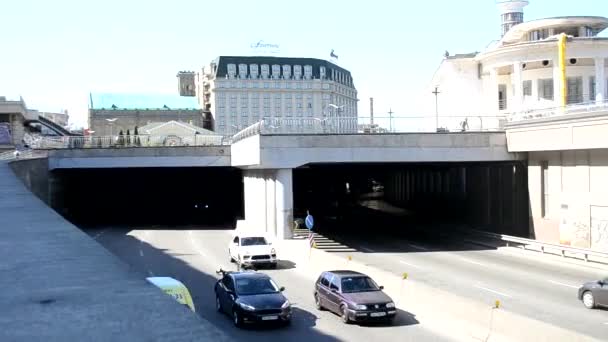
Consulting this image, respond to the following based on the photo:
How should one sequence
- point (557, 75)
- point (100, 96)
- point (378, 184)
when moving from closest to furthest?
point (557, 75) → point (378, 184) → point (100, 96)

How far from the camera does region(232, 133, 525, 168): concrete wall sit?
3669 centimetres

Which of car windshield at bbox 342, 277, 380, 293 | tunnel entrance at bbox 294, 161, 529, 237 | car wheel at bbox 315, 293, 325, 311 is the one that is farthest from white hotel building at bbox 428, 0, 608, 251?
car wheel at bbox 315, 293, 325, 311

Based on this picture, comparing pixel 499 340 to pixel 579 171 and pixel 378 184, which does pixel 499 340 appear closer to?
pixel 579 171

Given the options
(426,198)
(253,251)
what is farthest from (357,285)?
(426,198)

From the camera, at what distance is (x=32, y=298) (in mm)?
9586

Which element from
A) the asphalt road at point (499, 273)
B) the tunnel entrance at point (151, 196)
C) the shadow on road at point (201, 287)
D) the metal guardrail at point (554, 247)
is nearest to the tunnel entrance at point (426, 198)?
the metal guardrail at point (554, 247)

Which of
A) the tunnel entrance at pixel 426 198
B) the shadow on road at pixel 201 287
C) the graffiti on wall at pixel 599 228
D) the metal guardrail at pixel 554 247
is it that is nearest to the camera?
the shadow on road at pixel 201 287

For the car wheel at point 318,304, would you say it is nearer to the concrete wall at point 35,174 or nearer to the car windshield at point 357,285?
the car windshield at point 357,285

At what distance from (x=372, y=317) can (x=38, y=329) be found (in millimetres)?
11673

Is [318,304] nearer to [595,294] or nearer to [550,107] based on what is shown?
[595,294]

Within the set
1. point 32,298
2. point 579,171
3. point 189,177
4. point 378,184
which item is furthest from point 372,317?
point 378,184

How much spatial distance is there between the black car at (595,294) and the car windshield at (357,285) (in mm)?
6353

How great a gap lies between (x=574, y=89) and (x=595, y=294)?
30.6 m

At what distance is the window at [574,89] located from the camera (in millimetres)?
47094
